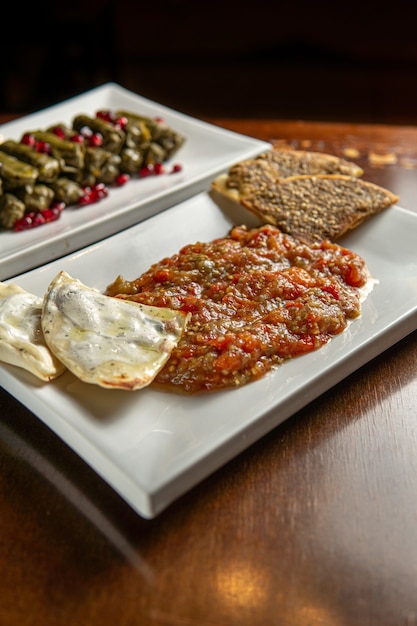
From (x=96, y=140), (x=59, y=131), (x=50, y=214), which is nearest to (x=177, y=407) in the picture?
(x=50, y=214)

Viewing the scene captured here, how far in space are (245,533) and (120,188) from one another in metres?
2.01

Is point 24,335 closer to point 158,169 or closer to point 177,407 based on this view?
point 177,407

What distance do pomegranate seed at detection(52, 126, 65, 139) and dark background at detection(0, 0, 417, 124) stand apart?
3.27 metres

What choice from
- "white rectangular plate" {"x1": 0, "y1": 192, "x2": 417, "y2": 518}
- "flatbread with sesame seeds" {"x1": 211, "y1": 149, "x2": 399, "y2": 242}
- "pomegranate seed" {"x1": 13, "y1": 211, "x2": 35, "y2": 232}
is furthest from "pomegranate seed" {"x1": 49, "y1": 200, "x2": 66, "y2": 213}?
"flatbread with sesame seeds" {"x1": 211, "y1": 149, "x2": 399, "y2": 242}

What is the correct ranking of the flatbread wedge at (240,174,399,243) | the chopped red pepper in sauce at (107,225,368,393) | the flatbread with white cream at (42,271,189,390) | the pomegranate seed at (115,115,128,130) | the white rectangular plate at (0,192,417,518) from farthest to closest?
the pomegranate seed at (115,115,128,130)
the flatbread wedge at (240,174,399,243)
the chopped red pepper in sauce at (107,225,368,393)
the flatbread with white cream at (42,271,189,390)
the white rectangular plate at (0,192,417,518)

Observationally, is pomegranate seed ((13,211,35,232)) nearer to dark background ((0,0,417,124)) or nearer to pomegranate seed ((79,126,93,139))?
pomegranate seed ((79,126,93,139))

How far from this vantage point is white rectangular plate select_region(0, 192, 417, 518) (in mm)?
1821

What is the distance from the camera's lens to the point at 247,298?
2.44m

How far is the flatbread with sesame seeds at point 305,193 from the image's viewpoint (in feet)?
9.52

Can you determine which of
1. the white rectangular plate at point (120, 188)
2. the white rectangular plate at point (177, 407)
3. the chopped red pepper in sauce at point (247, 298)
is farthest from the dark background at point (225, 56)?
the white rectangular plate at point (177, 407)

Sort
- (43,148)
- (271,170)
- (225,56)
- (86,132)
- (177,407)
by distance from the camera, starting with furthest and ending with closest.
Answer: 1. (225,56)
2. (86,132)
3. (43,148)
4. (271,170)
5. (177,407)

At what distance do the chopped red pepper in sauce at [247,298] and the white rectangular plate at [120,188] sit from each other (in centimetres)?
42

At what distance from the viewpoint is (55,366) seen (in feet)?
6.88

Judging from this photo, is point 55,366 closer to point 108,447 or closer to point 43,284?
point 108,447
